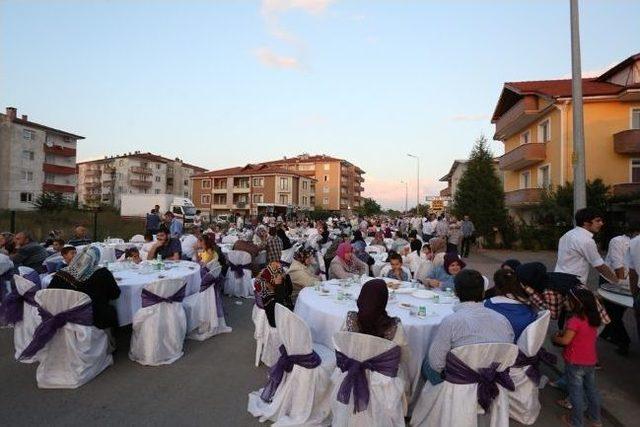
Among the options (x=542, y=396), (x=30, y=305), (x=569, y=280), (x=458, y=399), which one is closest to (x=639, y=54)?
(x=569, y=280)

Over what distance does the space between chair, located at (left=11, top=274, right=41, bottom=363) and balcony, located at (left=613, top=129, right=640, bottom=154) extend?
24.9m

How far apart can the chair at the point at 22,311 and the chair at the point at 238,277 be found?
14.5 feet

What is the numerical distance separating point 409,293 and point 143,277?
384 centimetres

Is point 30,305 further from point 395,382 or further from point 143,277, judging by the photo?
point 395,382

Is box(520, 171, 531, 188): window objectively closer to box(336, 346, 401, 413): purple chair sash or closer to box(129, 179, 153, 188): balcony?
box(336, 346, 401, 413): purple chair sash

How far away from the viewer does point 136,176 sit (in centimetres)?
7962

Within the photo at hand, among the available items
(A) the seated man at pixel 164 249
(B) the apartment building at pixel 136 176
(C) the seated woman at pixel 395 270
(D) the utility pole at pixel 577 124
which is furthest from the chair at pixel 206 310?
(B) the apartment building at pixel 136 176

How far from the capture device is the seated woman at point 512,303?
12.0 feet

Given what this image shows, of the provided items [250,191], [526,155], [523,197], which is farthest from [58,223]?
[250,191]

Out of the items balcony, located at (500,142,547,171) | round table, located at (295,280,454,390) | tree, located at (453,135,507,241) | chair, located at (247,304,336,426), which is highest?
balcony, located at (500,142,547,171)

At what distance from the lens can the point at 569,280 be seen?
4961mm

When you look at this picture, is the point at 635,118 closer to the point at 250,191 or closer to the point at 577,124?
the point at 577,124

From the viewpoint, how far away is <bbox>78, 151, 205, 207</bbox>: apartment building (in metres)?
79.6

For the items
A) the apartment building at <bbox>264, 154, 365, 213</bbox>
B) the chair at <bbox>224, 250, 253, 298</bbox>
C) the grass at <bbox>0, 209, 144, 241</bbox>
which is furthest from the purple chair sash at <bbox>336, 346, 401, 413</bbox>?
the apartment building at <bbox>264, 154, 365, 213</bbox>
